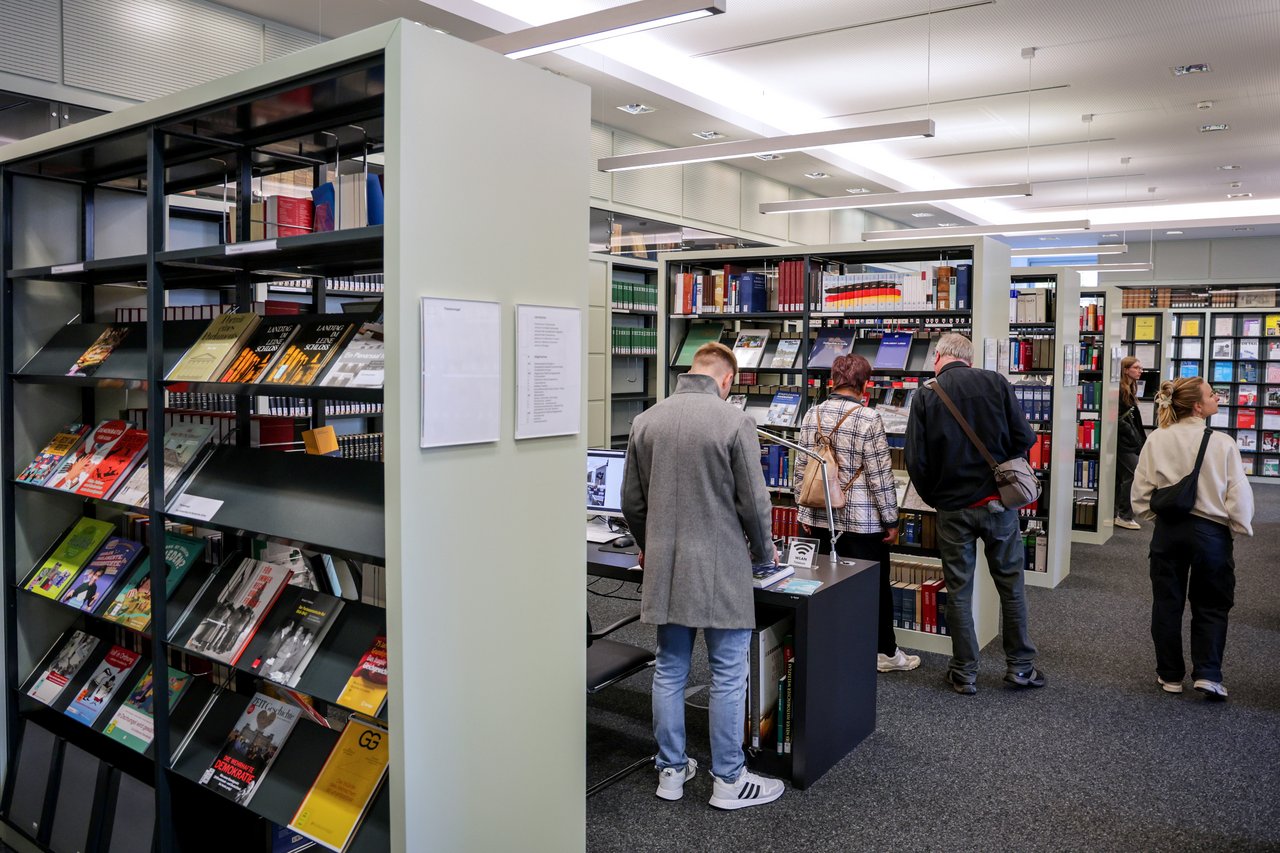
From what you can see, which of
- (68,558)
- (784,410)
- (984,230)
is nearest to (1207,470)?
(784,410)

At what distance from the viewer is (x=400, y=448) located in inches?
76.0

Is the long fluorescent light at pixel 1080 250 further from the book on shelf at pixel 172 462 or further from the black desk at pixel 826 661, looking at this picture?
the book on shelf at pixel 172 462

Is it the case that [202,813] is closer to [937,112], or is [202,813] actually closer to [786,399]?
[786,399]

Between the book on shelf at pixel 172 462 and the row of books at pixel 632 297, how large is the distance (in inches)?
205

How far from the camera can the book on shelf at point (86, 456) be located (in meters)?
2.95

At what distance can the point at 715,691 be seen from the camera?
321cm

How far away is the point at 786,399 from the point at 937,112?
4.59 meters

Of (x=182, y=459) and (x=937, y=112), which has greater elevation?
(x=937, y=112)

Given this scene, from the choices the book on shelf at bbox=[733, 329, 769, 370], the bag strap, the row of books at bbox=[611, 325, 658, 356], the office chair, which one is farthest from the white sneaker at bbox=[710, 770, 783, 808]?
the row of books at bbox=[611, 325, 658, 356]

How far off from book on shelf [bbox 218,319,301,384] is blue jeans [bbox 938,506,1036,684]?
3.01 m

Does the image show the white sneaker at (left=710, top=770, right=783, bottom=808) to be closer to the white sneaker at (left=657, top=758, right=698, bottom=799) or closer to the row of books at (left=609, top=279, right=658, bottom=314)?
the white sneaker at (left=657, top=758, right=698, bottom=799)

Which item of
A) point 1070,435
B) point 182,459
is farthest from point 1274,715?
point 182,459

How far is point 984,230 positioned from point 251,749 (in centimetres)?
1362

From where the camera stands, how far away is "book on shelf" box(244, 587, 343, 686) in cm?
226
